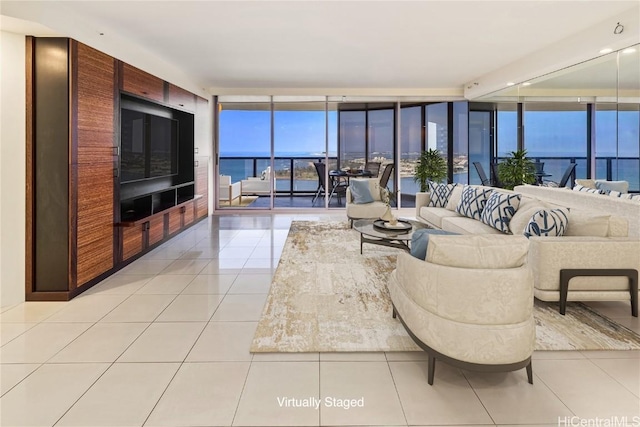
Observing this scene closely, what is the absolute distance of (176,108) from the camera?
606cm

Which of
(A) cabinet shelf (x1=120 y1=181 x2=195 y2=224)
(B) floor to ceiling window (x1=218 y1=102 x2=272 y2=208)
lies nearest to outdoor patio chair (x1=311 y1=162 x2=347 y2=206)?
(B) floor to ceiling window (x1=218 y1=102 x2=272 y2=208)

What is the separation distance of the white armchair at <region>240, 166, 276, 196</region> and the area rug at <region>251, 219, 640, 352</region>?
536cm

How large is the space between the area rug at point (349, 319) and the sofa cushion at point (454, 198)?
2.06m

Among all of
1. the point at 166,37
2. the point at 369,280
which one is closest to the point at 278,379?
the point at 369,280

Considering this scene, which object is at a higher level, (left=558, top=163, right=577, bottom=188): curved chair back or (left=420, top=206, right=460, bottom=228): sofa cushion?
(left=558, top=163, right=577, bottom=188): curved chair back

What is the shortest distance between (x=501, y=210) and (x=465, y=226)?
54 centimetres

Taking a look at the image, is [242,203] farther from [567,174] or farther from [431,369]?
[431,369]

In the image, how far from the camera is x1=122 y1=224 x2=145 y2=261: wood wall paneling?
4469 mm

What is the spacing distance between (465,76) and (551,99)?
67.0 inches

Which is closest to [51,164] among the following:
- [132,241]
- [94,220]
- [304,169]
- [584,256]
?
[94,220]

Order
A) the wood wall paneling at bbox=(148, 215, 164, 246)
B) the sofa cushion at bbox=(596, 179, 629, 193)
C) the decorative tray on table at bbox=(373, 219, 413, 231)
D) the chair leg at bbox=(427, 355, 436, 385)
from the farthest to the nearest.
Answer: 1. the wood wall paneling at bbox=(148, 215, 164, 246)
2. the decorative tray on table at bbox=(373, 219, 413, 231)
3. the sofa cushion at bbox=(596, 179, 629, 193)
4. the chair leg at bbox=(427, 355, 436, 385)

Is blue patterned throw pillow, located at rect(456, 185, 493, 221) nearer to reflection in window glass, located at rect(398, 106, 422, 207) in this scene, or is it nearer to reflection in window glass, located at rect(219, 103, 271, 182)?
reflection in window glass, located at rect(398, 106, 422, 207)

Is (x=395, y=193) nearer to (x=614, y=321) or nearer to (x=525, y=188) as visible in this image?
(x=525, y=188)

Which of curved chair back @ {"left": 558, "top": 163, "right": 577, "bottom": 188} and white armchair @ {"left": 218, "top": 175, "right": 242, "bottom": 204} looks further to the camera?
white armchair @ {"left": 218, "top": 175, "right": 242, "bottom": 204}
